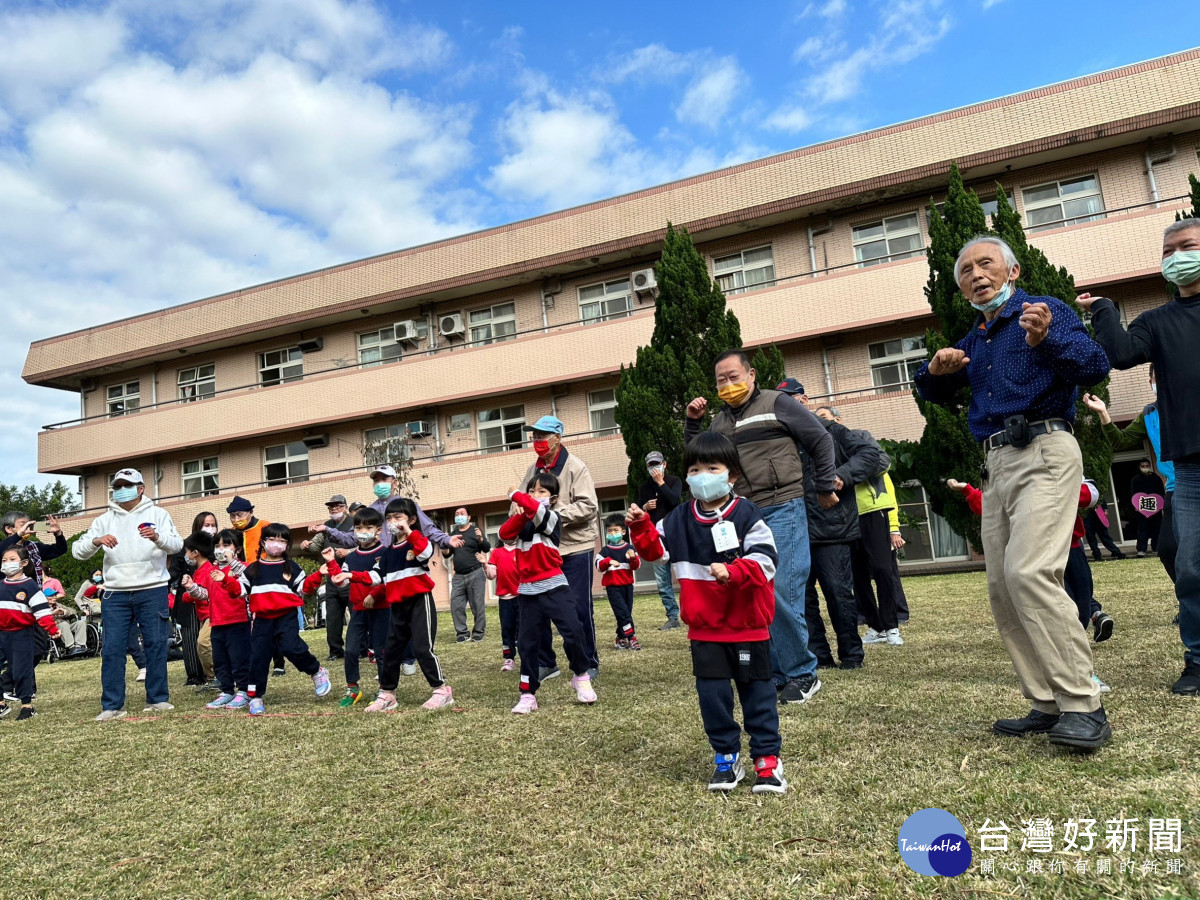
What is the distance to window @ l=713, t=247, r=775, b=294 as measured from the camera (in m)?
21.0

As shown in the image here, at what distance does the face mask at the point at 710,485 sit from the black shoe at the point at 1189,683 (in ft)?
7.68

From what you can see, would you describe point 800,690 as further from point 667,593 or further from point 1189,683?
point 667,593

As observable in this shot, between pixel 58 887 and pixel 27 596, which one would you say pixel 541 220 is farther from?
pixel 58 887

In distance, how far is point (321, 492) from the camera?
23.4m

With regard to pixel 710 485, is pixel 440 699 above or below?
below

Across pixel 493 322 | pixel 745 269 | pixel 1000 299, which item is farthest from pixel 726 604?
pixel 493 322

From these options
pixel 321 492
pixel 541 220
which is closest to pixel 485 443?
pixel 321 492

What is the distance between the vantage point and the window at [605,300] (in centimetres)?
2216

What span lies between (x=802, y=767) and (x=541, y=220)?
21.1m

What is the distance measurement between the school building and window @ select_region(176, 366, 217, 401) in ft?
0.46

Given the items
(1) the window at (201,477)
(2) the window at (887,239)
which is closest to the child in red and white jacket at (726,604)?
(2) the window at (887,239)

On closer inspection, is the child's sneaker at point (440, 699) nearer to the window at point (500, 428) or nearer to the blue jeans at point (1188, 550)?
the blue jeans at point (1188, 550)

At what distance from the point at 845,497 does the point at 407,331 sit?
19.5 m

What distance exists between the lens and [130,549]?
6.68 metres
